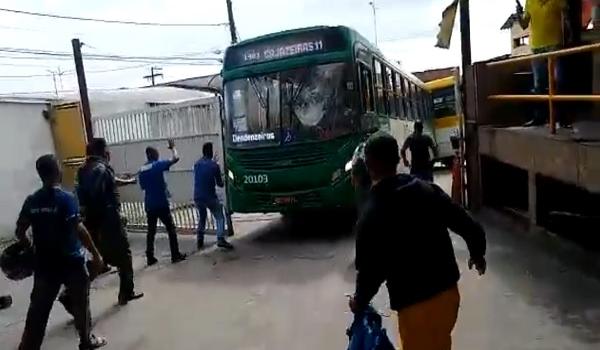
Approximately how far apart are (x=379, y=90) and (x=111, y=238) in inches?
233

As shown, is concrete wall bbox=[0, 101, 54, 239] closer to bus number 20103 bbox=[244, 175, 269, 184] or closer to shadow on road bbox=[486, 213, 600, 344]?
bus number 20103 bbox=[244, 175, 269, 184]

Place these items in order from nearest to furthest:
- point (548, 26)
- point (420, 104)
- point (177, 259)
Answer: point (548, 26), point (177, 259), point (420, 104)

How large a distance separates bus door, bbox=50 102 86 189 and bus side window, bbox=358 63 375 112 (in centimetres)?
864

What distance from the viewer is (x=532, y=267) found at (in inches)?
267

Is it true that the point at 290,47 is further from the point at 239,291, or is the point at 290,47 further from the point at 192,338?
the point at 192,338

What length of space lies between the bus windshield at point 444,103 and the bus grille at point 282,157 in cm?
1355

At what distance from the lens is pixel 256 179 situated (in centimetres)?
998

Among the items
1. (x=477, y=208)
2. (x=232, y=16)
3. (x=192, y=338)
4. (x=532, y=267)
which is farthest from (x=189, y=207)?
(x=232, y=16)

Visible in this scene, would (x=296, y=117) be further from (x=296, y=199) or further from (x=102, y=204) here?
(x=102, y=204)

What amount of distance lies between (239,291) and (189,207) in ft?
14.9

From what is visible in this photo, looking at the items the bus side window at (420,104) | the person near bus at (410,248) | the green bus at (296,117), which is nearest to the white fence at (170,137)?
the green bus at (296,117)

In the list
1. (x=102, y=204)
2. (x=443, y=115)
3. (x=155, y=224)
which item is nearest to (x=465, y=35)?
(x=155, y=224)

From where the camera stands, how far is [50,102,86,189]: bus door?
15.8m

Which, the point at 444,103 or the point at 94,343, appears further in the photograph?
the point at 444,103
